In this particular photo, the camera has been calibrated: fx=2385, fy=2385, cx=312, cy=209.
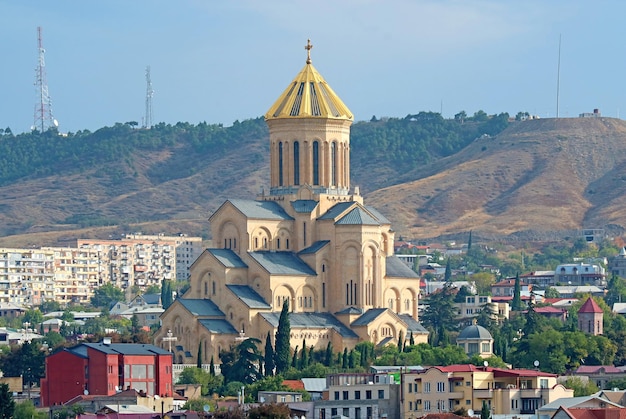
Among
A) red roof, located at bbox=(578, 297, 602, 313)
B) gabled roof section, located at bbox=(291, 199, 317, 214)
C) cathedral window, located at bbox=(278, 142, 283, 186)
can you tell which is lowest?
red roof, located at bbox=(578, 297, 602, 313)

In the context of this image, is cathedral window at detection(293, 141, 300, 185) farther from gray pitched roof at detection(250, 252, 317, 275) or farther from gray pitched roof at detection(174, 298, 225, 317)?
gray pitched roof at detection(174, 298, 225, 317)

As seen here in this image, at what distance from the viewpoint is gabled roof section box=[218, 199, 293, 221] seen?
109875 mm

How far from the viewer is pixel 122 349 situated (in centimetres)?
9544

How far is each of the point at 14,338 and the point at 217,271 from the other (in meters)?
27.4

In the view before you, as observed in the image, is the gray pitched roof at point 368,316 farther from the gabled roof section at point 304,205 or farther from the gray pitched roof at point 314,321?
the gabled roof section at point 304,205

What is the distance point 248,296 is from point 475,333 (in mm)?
11640

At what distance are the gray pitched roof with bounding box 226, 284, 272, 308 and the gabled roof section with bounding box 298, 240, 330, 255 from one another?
357 centimetres

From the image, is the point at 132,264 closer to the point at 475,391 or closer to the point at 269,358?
the point at 269,358

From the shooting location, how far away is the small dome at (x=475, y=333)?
11126 centimetres

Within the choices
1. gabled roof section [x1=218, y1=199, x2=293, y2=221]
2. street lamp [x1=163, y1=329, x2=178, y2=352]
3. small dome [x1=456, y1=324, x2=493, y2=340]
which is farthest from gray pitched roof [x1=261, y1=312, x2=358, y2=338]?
small dome [x1=456, y1=324, x2=493, y2=340]

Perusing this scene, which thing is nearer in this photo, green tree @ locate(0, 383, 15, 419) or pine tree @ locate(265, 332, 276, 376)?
green tree @ locate(0, 383, 15, 419)

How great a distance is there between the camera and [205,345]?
4139 inches

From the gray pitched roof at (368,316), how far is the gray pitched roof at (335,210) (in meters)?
4.68

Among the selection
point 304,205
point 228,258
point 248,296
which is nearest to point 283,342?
point 248,296
